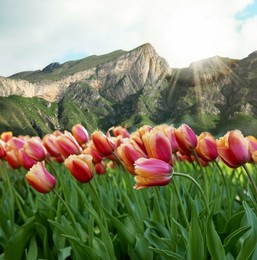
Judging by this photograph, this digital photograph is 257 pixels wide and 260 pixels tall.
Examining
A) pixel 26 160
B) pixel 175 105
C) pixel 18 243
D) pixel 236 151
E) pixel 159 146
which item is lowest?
pixel 18 243

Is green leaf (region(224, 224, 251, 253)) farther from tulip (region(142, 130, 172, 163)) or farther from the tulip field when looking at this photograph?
tulip (region(142, 130, 172, 163))

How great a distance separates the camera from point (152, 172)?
1566 mm

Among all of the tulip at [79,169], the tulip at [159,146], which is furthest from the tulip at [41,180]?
the tulip at [159,146]

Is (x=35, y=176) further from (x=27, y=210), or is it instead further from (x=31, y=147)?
(x=27, y=210)

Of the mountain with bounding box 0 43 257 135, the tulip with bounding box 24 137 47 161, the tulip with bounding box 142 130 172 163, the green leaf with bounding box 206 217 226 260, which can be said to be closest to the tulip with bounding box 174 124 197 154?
the tulip with bounding box 142 130 172 163

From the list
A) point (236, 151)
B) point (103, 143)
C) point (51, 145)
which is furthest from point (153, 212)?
point (51, 145)

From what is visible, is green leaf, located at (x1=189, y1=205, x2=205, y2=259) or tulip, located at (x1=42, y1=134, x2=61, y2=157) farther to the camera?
tulip, located at (x1=42, y1=134, x2=61, y2=157)

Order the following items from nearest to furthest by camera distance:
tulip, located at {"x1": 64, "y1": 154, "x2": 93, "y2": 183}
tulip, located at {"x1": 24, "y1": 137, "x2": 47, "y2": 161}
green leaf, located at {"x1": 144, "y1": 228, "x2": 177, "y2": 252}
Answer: green leaf, located at {"x1": 144, "y1": 228, "x2": 177, "y2": 252} < tulip, located at {"x1": 64, "y1": 154, "x2": 93, "y2": 183} < tulip, located at {"x1": 24, "y1": 137, "x2": 47, "y2": 161}

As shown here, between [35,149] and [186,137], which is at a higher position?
[35,149]

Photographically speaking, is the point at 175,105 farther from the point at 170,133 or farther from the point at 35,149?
the point at 170,133

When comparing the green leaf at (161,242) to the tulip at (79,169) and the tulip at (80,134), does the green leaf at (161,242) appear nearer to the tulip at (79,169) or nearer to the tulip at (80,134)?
the tulip at (79,169)

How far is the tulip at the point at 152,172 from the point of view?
1.56 meters

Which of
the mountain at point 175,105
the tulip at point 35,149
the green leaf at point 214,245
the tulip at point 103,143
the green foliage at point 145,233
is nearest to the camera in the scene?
the green leaf at point 214,245

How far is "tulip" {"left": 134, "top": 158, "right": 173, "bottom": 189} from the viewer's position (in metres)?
1.56
